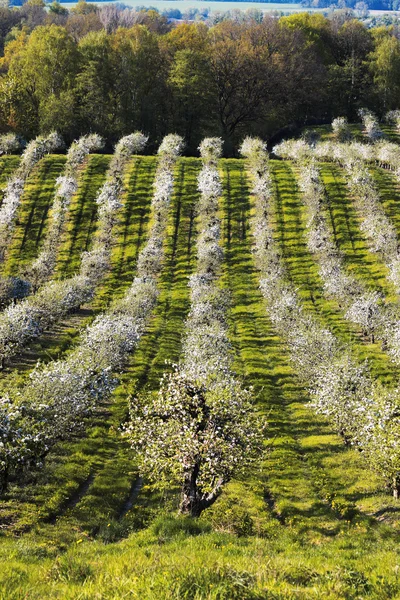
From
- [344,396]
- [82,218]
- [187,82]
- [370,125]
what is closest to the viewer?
[344,396]

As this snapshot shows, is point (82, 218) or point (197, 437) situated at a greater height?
point (197, 437)

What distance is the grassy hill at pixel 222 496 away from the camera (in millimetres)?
12094

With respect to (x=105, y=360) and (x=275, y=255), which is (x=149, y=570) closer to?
(x=105, y=360)

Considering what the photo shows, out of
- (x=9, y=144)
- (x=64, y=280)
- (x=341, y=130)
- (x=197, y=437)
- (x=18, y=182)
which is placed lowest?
(x=64, y=280)

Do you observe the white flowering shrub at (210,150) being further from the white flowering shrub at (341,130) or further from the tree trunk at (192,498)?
the tree trunk at (192,498)

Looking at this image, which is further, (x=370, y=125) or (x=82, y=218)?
(x=370, y=125)

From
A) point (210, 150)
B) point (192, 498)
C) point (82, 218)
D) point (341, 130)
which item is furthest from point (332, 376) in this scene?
point (341, 130)

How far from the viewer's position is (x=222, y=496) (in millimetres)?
31516

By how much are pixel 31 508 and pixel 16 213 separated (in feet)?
265

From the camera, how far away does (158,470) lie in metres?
27.0

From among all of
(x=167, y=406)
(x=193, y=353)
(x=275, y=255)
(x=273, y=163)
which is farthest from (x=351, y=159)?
(x=167, y=406)

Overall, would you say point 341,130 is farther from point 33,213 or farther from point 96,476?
point 96,476

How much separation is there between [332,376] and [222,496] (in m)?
13.6

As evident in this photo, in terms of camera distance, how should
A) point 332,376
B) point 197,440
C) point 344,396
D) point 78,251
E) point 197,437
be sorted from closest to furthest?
point 197,440, point 197,437, point 344,396, point 332,376, point 78,251
